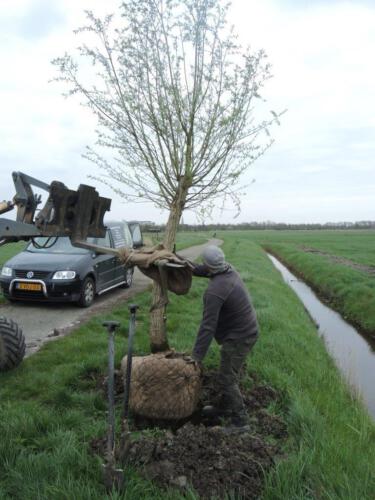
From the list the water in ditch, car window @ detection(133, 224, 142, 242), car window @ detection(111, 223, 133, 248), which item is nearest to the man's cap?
the water in ditch

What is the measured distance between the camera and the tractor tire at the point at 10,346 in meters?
Result: 5.26

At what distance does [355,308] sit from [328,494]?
36.1 ft

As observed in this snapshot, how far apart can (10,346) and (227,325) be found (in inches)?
112

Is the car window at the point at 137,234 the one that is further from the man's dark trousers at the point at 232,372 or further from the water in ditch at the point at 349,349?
the man's dark trousers at the point at 232,372

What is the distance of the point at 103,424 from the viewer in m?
3.97

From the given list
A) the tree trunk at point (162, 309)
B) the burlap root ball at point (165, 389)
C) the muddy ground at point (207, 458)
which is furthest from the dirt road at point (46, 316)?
the muddy ground at point (207, 458)

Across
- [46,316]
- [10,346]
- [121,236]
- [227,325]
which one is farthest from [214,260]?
[121,236]

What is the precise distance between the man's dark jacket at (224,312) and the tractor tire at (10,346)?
256 cm

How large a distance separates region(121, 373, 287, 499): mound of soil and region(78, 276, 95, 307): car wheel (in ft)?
19.7

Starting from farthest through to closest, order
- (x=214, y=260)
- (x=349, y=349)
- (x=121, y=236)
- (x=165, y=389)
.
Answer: (x=121, y=236)
(x=349, y=349)
(x=165, y=389)
(x=214, y=260)

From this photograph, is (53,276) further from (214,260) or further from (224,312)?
(214,260)

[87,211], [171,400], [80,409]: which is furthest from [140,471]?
[87,211]

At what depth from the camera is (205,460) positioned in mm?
3342

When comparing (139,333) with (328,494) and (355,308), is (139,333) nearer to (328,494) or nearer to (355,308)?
(328,494)
